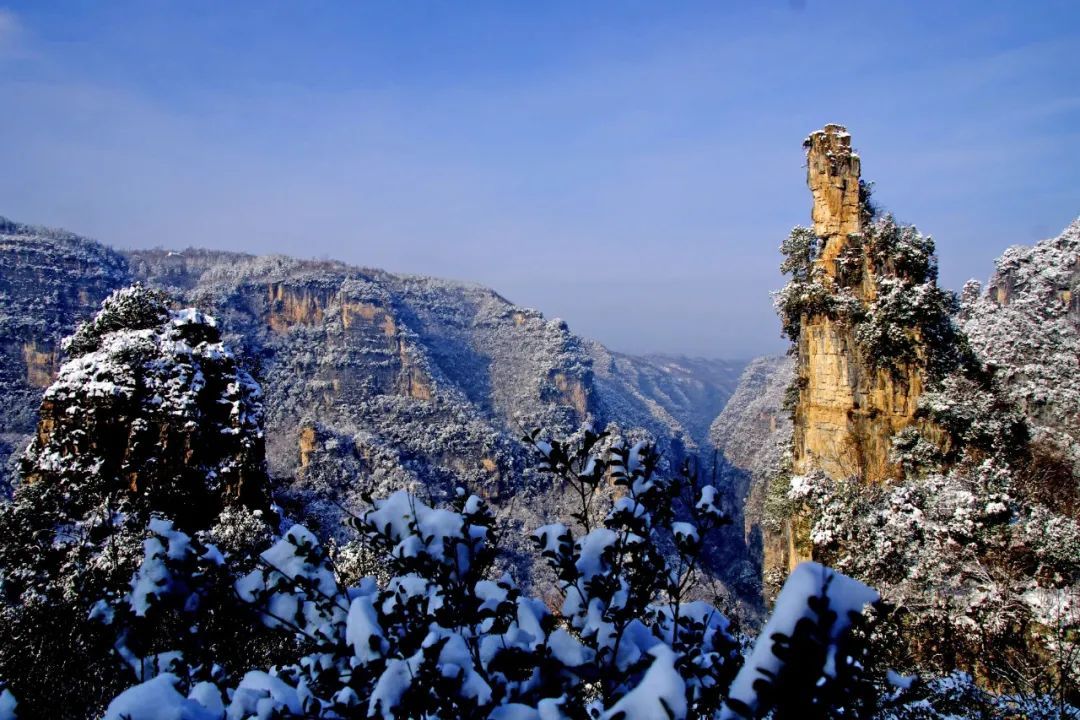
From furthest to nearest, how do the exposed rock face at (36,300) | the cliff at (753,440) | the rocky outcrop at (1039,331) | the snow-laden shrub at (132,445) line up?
1. the exposed rock face at (36,300)
2. the cliff at (753,440)
3. the rocky outcrop at (1039,331)
4. the snow-laden shrub at (132,445)

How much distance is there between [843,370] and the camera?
15289 millimetres

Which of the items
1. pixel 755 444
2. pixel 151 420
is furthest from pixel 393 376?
pixel 151 420

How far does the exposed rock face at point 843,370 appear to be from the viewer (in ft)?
48.4

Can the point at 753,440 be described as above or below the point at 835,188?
below

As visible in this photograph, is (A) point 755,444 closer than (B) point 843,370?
No

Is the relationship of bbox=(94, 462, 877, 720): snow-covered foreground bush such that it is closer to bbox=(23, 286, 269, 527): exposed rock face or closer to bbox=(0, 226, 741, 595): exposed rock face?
bbox=(23, 286, 269, 527): exposed rock face

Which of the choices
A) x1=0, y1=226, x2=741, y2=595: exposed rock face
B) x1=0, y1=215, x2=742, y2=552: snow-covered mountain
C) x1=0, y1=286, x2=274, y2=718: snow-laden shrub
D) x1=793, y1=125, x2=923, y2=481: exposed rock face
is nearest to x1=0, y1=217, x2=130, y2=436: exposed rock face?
x1=0, y1=215, x2=742, y2=552: snow-covered mountain

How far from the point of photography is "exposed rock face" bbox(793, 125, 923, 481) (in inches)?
581

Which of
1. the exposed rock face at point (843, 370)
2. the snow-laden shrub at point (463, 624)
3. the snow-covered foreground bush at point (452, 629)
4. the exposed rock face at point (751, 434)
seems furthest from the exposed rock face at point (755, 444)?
the snow-covered foreground bush at point (452, 629)

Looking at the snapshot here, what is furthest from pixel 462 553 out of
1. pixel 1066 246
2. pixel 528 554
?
pixel 528 554

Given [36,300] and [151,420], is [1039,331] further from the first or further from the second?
[36,300]

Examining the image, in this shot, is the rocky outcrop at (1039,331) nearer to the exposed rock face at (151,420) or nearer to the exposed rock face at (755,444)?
the exposed rock face at (755,444)

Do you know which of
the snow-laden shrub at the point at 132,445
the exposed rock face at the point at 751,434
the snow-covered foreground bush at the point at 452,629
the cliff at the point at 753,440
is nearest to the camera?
the snow-covered foreground bush at the point at 452,629

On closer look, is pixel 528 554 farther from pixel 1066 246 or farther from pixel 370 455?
pixel 1066 246
